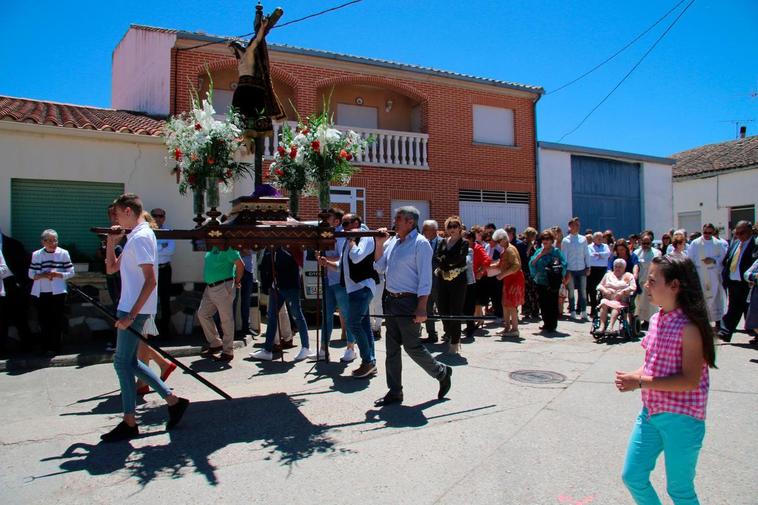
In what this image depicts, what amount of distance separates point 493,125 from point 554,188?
3108 millimetres

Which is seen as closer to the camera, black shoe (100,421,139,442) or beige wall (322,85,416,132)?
black shoe (100,421,139,442)

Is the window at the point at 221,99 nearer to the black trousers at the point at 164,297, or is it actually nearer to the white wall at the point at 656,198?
the black trousers at the point at 164,297

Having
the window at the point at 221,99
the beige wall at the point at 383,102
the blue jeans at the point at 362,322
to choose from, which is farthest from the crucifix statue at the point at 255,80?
the beige wall at the point at 383,102

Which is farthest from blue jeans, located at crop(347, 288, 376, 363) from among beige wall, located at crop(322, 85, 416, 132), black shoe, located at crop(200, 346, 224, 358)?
beige wall, located at crop(322, 85, 416, 132)

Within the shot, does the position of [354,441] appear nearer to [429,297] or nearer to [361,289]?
[361,289]

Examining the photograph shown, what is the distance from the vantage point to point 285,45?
49.5 ft

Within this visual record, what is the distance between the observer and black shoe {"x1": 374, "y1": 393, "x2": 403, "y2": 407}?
5.78 m

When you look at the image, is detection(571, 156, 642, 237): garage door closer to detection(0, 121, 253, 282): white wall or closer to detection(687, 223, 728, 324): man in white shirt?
detection(687, 223, 728, 324): man in white shirt

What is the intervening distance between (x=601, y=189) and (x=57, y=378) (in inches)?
724

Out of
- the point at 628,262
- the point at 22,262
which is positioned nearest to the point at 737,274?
the point at 628,262

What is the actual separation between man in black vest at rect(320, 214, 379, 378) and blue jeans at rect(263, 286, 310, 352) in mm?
1135

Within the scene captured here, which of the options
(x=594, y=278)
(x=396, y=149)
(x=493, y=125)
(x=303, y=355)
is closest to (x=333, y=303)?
(x=303, y=355)

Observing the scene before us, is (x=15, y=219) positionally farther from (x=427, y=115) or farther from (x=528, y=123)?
(x=528, y=123)

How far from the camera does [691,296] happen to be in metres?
2.91
